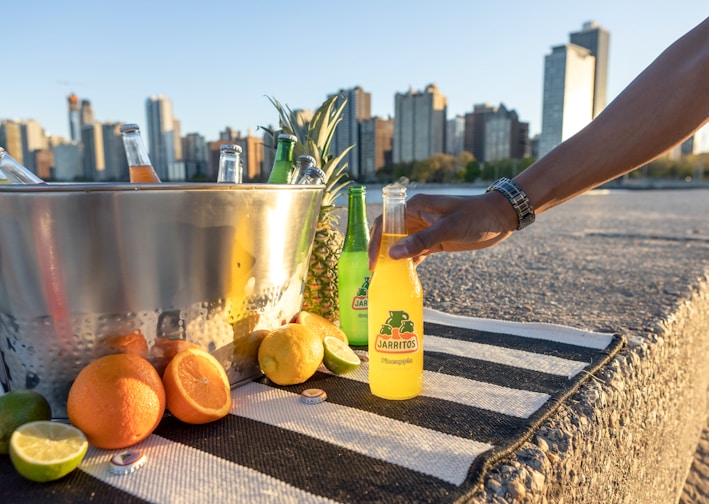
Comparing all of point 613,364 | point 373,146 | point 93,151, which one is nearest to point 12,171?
point 613,364

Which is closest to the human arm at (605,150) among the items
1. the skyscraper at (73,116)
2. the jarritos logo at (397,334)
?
the jarritos logo at (397,334)

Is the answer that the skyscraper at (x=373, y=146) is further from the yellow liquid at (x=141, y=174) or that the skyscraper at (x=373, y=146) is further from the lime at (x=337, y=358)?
the lime at (x=337, y=358)

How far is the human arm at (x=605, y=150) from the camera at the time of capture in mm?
883

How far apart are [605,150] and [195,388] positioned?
871mm

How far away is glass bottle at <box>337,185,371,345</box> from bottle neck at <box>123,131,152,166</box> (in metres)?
0.53

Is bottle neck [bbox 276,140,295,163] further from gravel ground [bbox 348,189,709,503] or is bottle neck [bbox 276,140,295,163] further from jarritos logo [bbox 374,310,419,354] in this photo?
gravel ground [bbox 348,189,709,503]

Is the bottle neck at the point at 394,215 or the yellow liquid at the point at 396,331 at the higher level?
the bottle neck at the point at 394,215

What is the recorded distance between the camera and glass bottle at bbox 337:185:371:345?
127 cm

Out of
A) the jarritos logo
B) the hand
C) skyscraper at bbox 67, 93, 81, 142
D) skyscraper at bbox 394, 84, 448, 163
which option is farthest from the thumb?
skyscraper at bbox 67, 93, 81, 142

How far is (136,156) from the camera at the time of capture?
1.22m

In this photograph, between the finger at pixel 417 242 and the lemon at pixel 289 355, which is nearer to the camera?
the finger at pixel 417 242

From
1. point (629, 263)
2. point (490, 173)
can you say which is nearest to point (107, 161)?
point (490, 173)

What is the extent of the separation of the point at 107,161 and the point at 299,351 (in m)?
36.4

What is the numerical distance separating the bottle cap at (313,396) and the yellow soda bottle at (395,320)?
3.8 inches
